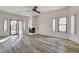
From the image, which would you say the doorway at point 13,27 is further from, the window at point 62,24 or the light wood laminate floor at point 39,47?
the window at point 62,24

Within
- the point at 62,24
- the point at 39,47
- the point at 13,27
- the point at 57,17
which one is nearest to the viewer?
the point at 39,47

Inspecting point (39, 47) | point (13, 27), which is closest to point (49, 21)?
point (13, 27)

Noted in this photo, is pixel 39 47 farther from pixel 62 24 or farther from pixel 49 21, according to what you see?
pixel 49 21

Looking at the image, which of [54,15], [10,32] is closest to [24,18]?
[10,32]

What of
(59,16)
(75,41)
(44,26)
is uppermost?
(59,16)

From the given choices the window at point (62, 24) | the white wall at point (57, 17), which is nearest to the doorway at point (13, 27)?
the white wall at point (57, 17)

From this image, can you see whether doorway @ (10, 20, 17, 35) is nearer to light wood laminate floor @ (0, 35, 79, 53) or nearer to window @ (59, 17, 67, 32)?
light wood laminate floor @ (0, 35, 79, 53)

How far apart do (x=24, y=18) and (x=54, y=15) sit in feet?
15.2

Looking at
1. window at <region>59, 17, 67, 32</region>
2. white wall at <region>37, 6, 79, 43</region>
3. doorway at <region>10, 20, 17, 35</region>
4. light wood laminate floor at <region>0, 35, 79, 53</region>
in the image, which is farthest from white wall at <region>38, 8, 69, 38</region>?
doorway at <region>10, 20, 17, 35</region>

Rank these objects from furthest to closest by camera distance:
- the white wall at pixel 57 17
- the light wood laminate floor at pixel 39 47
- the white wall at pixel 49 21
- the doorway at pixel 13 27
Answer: the doorway at pixel 13 27 → the white wall at pixel 49 21 → the white wall at pixel 57 17 → the light wood laminate floor at pixel 39 47

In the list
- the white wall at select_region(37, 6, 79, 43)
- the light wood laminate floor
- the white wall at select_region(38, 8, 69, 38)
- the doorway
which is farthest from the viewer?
the doorway

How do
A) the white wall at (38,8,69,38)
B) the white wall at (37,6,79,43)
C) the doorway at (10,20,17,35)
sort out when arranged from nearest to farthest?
the white wall at (37,6,79,43)
the white wall at (38,8,69,38)
the doorway at (10,20,17,35)

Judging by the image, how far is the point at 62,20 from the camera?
28.1 feet
